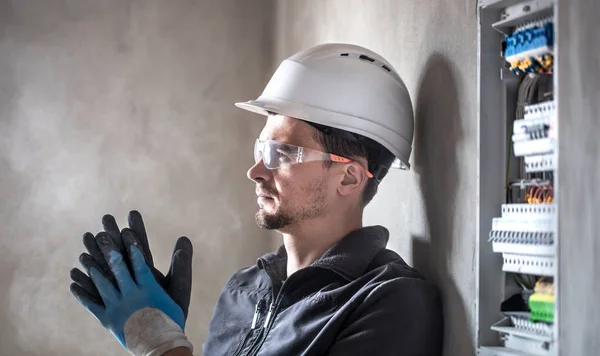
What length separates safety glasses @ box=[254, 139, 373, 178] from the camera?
1889 mm

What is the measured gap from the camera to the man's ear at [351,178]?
1910 millimetres

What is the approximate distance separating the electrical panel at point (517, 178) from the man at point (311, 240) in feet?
0.78

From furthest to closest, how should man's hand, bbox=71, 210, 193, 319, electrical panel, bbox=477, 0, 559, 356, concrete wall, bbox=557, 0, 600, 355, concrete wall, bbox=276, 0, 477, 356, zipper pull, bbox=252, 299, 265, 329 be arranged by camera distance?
zipper pull, bbox=252, 299, 265, 329 < man's hand, bbox=71, 210, 193, 319 < concrete wall, bbox=276, 0, 477, 356 < electrical panel, bbox=477, 0, 559, 356 < concrete wall, bbox=557, 0, 600, 355

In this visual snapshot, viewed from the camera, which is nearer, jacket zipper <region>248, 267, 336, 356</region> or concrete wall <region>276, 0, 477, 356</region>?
concrete wall <region>276, 0, 477, 356</region>

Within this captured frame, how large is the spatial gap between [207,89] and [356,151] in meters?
1.53

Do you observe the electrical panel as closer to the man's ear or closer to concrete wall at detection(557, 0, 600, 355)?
concrete wall at detection(557, 0, 600, 355)

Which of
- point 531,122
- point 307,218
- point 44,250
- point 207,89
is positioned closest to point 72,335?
point 44,250

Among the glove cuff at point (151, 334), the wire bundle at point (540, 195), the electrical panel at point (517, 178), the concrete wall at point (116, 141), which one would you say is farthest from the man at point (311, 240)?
the concrete wall at point (116, 141)

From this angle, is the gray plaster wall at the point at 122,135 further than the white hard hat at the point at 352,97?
Yes

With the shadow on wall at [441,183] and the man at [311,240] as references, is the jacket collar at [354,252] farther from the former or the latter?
the shadow on wall at [441,183]

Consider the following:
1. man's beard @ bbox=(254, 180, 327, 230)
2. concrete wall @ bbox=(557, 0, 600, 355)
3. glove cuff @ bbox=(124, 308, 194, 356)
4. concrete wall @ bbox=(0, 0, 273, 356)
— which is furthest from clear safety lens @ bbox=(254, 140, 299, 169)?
concrete wall @ bbox=(0, 0, 273, 356)

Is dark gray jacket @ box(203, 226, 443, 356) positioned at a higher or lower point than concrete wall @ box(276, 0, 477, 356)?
lower

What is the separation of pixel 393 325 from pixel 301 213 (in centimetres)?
46

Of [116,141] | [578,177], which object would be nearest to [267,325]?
[578,177]
